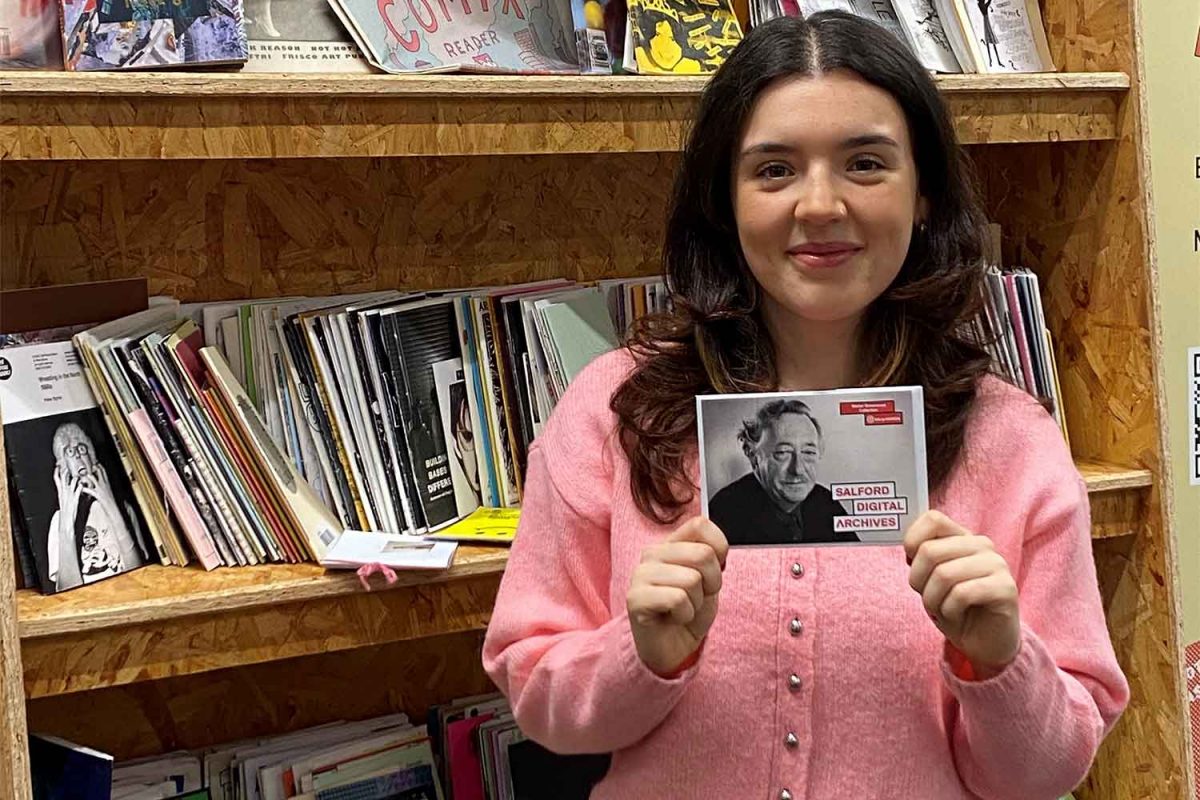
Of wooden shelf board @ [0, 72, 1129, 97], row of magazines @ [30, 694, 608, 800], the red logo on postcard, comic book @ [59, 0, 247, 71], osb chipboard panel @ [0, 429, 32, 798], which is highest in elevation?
comic book @ [59, 0, 247, 71]

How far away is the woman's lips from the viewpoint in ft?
4.01

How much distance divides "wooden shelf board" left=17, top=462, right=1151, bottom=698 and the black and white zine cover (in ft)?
0.12

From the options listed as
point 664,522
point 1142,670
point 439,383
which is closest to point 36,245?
point 439,383

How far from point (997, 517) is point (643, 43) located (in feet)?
2.51

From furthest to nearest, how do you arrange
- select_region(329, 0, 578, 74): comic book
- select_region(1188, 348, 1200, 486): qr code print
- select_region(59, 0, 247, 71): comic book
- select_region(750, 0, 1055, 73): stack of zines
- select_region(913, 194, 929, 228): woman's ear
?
1. select_region(1188, 348, 1200, 486): qr code print
2. select_region(750, 0, 1055, 73): stack of zines
3. select_region(329, 0, 578, 74): comic book
4. select_region(59, 0, 247, 71): comic book
5. select_region(913, 194, 929, 228): woman's ear

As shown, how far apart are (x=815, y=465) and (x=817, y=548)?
0.08 m

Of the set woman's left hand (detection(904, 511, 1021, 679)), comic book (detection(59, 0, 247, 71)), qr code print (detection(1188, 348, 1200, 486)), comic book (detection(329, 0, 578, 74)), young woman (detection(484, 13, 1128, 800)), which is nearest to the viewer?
woman's left hand (detection(904, 511, 1021, 679))

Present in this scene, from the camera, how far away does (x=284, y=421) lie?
1662 mm

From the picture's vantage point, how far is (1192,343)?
80.6 inches

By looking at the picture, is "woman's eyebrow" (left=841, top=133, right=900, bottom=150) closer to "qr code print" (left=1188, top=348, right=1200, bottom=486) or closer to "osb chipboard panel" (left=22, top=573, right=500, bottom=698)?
"osb chipboard panel" (left=22, top=573, right=500, bottom=698)

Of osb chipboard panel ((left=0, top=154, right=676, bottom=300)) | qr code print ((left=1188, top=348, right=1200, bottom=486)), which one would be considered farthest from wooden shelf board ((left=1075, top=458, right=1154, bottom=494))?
osb chipboard panel ((left=0, top=154, right=676, bottom=300))

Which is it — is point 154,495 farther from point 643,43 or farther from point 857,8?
point 857,8

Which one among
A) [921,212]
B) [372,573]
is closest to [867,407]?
[921,212]

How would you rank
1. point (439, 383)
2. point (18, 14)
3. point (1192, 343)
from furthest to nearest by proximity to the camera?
point (1192, 343) → point (439, 383) → point (18, 14)
